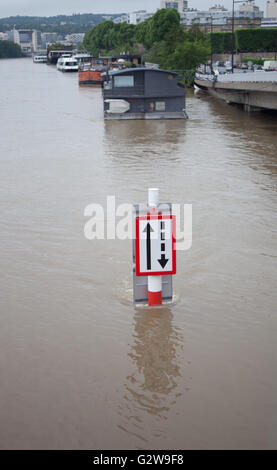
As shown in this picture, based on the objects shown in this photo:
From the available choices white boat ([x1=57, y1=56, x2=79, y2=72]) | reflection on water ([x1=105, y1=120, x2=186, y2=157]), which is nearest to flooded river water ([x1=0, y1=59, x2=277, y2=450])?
reflection on water ([x1=105, y1=120, x2=186, y2=157])

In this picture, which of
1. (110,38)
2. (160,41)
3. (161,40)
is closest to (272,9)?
(110,38)

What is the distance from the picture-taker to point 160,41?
9100 centimetres

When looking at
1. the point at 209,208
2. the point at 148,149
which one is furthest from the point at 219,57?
the point at 209,208

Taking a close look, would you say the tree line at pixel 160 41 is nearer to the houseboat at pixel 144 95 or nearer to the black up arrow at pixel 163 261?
the houseboat at pixel 144 95

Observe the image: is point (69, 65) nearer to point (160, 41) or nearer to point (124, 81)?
point (160, 41)

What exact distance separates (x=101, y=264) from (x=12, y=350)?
3.27 m

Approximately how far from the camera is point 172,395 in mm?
5996

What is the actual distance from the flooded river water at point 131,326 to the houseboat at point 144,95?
16.9m

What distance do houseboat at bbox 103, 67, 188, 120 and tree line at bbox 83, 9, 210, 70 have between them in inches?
1244

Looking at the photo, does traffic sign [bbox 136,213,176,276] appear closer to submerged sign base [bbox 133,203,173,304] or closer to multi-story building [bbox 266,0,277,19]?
submerged sign base [bbox 133,203,173,304]

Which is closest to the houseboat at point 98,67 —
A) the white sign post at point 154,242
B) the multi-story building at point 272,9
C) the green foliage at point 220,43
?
the green foliage at point 220,43

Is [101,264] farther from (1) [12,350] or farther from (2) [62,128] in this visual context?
(2) [62,128]

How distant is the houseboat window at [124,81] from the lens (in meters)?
33.7

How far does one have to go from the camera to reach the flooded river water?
553cm
